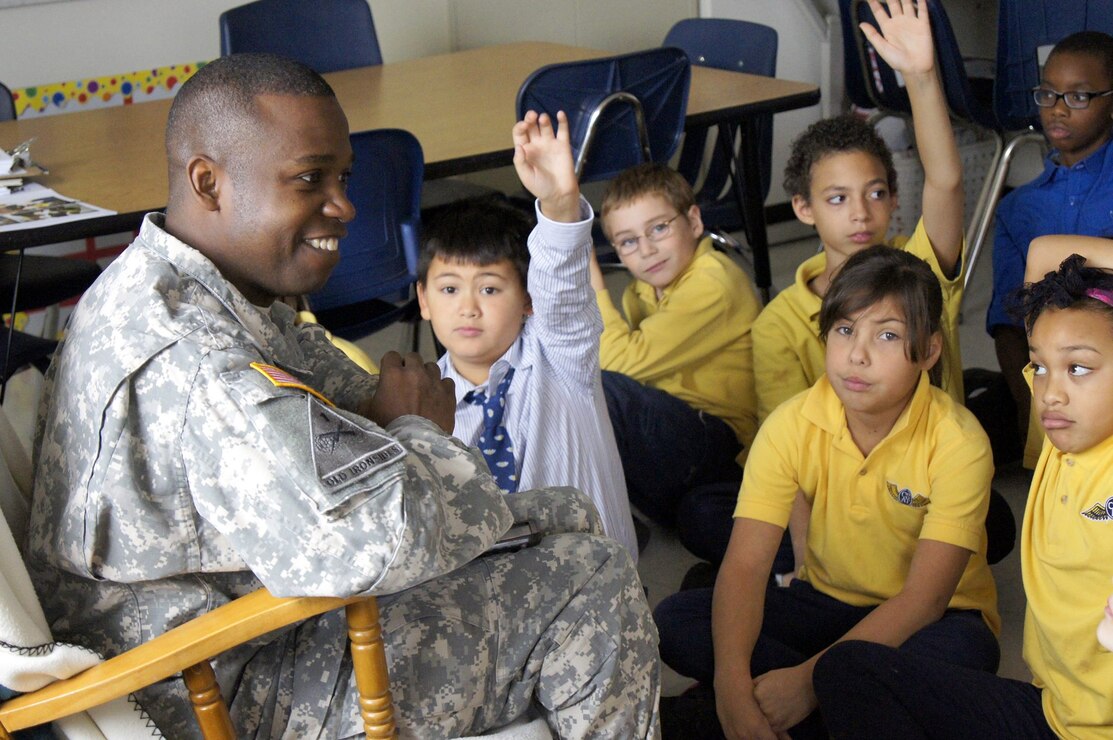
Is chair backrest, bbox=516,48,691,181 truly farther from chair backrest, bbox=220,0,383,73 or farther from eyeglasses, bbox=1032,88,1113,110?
chair backrest, bbox=220,0,383,73

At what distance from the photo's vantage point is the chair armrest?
110 cm

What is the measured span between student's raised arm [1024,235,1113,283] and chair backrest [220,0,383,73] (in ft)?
8.29

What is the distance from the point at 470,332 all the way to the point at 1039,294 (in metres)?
0.87

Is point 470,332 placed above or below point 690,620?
above

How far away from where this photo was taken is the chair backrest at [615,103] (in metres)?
2.92

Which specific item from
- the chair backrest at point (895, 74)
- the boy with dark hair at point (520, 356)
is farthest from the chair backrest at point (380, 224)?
the chair backrest at point (895, 74)

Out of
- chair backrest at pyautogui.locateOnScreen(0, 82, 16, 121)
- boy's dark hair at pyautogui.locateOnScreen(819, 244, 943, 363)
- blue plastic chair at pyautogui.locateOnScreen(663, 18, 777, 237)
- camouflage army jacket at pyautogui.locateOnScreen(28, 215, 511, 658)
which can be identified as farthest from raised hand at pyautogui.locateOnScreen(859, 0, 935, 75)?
chair backrest at pyautogui.locateOnScreen(0, 82, 16, 121)

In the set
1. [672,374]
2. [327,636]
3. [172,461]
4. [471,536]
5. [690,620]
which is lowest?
[690,620]

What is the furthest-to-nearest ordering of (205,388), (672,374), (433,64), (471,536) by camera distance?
(433,64), (672,374), (471,536), (205,388)

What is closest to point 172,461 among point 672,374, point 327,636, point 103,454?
point 103,454

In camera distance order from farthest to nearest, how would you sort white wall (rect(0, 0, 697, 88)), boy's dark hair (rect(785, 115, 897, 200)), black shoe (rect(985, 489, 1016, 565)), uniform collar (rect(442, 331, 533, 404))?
white wall (rect(0, 0, 697, 88)) → boy's dark hair (rect(785, 115, 897, 200)) → black shoe (rect(985, 489, 1016, 565)) → uniform collar (rect(442, 331, 533, 404))

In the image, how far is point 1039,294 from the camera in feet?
5.37

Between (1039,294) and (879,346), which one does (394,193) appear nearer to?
(879,346)

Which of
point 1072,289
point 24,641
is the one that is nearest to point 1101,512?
point 1072,289
